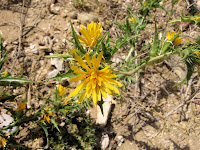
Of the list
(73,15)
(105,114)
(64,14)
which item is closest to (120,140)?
(105,114)

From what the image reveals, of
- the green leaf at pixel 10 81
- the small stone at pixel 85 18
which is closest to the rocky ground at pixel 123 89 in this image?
the small stone at pixel 85 18

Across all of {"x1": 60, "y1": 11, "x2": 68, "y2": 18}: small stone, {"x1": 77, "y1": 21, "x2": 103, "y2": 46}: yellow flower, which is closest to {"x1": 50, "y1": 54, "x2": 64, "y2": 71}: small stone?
{"x1": 60, "y1": 11, "x2": 68, "y2": 18}: small stone

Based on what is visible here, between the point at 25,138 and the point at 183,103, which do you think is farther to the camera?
the point at 183,103

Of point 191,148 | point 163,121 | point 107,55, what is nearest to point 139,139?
point 163,121

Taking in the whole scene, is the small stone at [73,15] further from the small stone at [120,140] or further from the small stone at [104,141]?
the small stone at [120,140]

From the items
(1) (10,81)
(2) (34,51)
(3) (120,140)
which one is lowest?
(3) (120,140)

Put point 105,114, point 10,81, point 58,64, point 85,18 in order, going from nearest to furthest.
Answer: point 10,81 < point 105,114 < point 58,64 < point 85,18

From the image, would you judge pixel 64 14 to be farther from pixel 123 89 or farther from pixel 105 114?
pixel 105 114

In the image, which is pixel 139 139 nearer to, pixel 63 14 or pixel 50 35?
pixel 50 35
